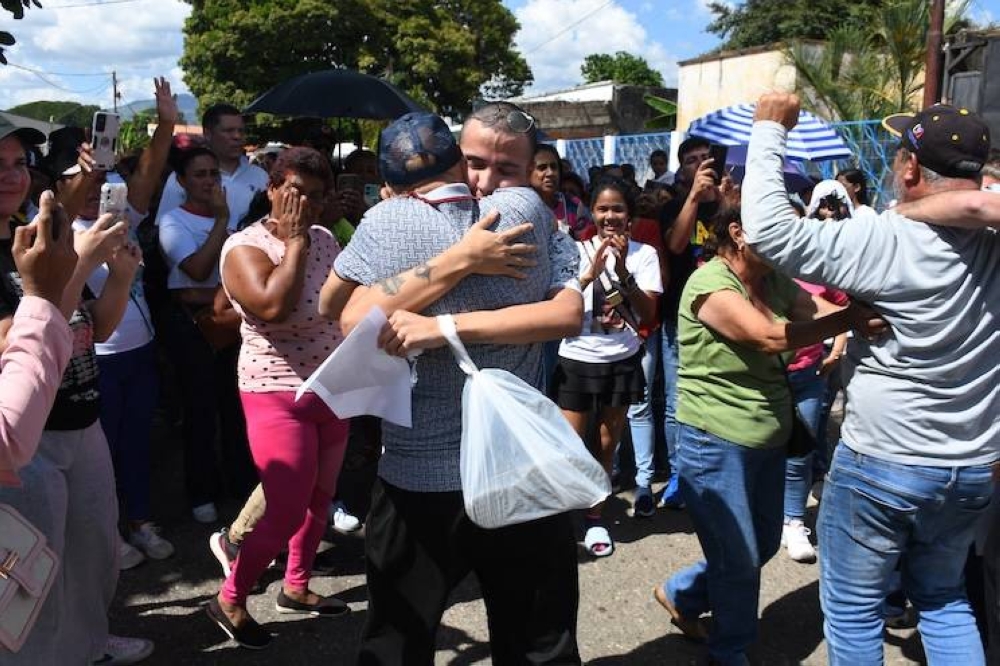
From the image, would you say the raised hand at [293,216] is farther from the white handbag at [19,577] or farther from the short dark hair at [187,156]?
the short dark hair at [187,156]

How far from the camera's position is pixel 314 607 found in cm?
354

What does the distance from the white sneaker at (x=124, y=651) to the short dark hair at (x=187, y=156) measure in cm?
232

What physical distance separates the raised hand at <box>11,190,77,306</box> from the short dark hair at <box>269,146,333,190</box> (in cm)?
150

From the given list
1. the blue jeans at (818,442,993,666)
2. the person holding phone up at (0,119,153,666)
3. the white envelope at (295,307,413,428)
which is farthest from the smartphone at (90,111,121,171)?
the blue jeans at (818,442,993,666)

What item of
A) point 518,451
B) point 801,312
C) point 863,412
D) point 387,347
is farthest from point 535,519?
point 801,312

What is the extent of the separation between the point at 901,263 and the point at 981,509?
0.78 metres

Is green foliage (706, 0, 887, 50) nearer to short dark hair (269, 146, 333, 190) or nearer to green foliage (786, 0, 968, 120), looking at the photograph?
green foliage (786, 0, 968, 120)

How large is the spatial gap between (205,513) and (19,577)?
8.35 ft

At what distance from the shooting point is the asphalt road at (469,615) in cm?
330

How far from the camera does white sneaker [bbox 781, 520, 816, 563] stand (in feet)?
13.5

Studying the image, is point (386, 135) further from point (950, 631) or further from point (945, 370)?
point (950, 631)

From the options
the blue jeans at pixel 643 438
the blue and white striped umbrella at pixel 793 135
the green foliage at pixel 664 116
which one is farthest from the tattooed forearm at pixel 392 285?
the green foliage at pixel 664 116

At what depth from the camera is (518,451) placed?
2.03 m

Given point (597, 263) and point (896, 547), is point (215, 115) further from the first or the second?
point (896, 547)
